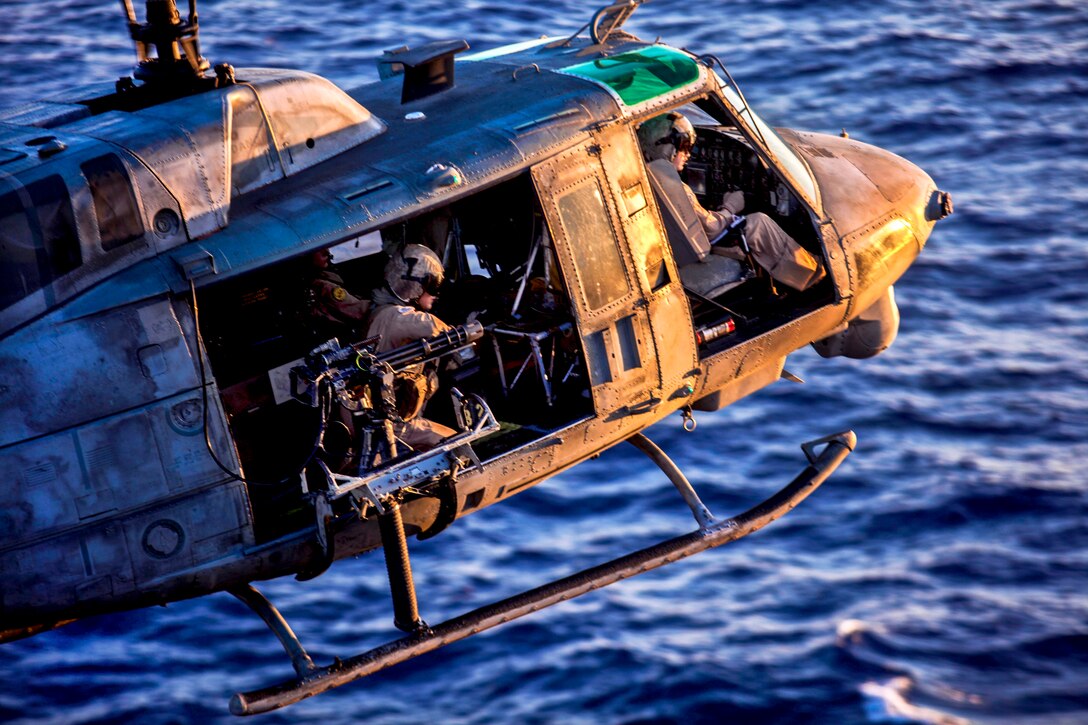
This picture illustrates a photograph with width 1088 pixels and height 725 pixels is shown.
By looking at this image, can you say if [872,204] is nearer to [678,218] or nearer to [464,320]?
[678,218]

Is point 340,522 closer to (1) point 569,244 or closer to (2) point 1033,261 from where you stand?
(1) point 569,244

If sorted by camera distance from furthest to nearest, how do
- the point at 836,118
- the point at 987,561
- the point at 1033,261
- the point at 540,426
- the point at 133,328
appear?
the point at 836,118
the point at 1033,261
the point at 987,561
the point at 540,426
the point at 133,328

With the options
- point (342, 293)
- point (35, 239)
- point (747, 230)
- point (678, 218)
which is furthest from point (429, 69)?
point (35, 239)

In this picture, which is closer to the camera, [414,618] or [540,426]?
[414,618]

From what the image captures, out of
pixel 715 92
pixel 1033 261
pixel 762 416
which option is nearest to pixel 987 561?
pixel 762 416

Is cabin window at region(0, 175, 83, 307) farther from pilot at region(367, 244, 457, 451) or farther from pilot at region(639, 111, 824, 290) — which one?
pilot at region(639, 111, 824, 290)

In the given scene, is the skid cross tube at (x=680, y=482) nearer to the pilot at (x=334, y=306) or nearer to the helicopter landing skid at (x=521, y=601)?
the helicopter landing skid at (x=521, y=601)

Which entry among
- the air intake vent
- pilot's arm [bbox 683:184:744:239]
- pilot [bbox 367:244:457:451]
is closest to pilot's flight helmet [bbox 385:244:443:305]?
pilot [bbox 367:244:457:451]
